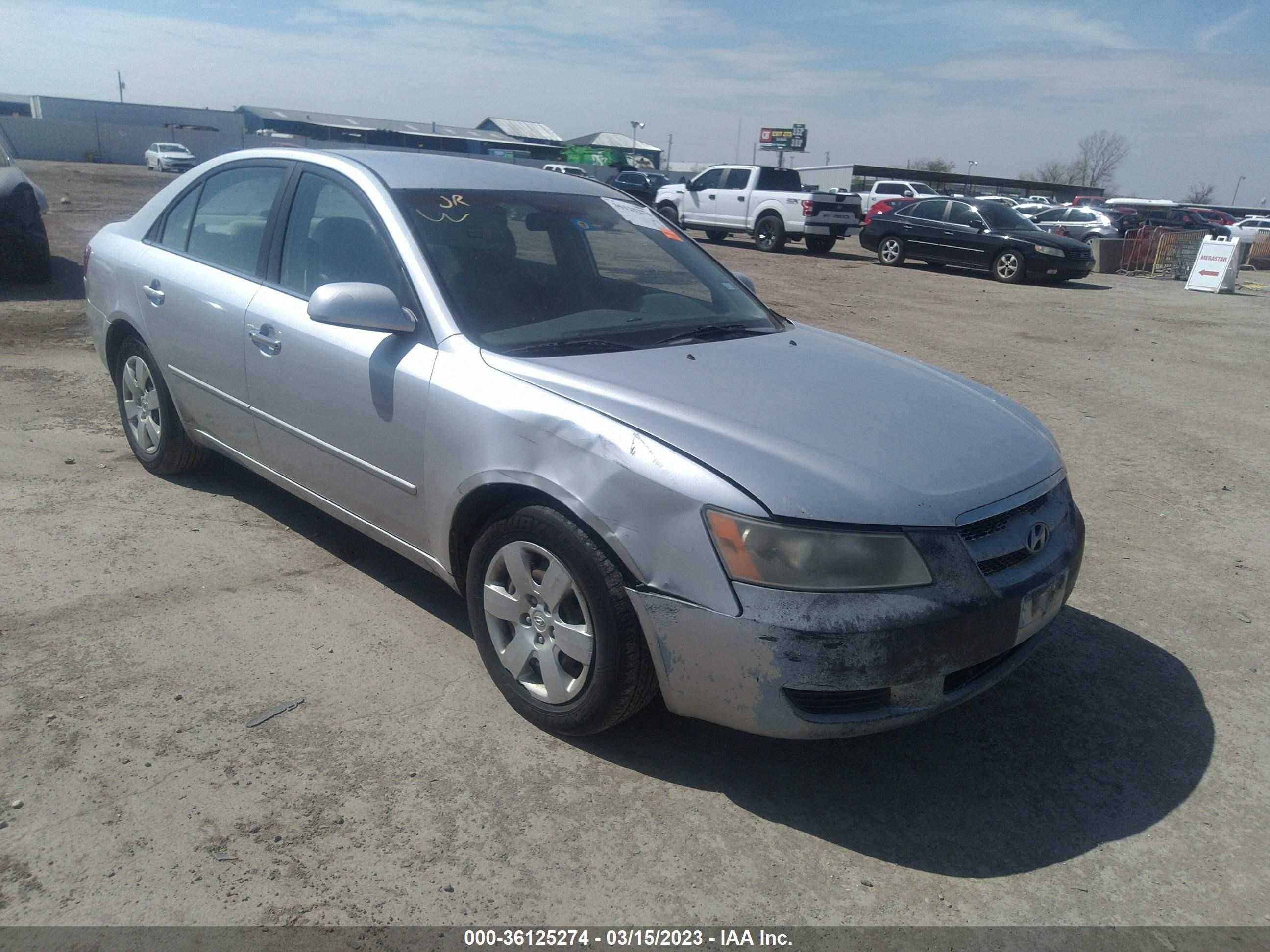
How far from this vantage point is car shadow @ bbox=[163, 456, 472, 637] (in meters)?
3.79

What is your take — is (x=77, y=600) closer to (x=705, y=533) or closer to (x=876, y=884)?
(x=705, y=533)

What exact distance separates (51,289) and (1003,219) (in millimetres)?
16165

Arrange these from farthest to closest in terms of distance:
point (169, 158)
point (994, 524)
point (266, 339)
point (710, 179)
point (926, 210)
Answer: point (169, 158)
point (710, 179)
point (926, 210)
point (266, 339)
point (994, 524)

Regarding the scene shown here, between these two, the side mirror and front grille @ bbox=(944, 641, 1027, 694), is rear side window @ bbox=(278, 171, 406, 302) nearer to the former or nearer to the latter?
the side mirror

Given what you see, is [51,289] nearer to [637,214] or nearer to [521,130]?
[637,214]

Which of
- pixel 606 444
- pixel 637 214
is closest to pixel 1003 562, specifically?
pixel 606 444

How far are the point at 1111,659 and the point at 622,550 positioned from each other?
86.4 inches

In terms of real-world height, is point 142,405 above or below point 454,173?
below

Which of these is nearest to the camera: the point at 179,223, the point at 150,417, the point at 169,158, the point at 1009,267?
the point at 179,223

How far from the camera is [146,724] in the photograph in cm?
286

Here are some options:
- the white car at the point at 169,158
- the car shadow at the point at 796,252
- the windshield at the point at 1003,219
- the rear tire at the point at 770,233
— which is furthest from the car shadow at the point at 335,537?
the white car at the point at 169,158

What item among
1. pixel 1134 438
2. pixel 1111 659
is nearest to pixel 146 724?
pixel 1111 659

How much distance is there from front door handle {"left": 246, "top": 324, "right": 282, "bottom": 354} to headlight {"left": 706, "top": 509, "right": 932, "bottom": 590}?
6.78 feet

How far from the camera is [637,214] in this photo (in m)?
4.20
